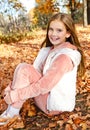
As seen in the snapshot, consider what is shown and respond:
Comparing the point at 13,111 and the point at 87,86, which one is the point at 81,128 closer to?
the point at 13,111

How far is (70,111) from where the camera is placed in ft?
11.8

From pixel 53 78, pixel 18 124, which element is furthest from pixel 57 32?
pixel 18 124

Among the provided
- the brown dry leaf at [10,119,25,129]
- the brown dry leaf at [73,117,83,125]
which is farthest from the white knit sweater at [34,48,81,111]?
the brown dry leaf at [10,119,25,129]

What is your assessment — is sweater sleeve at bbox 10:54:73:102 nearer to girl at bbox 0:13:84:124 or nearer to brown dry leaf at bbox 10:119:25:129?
girl at bbox 0:13:84:124

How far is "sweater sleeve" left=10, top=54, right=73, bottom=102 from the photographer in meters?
3.21

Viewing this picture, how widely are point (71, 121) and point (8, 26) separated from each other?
1551 cm

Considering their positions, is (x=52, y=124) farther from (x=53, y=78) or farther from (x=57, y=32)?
(x=57, y=32)

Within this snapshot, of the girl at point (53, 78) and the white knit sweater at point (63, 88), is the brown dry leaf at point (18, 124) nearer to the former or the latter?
the girl at point (53, 78)

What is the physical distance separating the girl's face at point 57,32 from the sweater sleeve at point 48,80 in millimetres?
308

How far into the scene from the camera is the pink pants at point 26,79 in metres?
3.32

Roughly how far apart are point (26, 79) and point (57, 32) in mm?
615

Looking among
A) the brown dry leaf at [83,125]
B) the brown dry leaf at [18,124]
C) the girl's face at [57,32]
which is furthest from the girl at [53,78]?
the brown dry leaf at [83,125]

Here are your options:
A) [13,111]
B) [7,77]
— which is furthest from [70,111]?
[7,77]

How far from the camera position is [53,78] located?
3223mm
